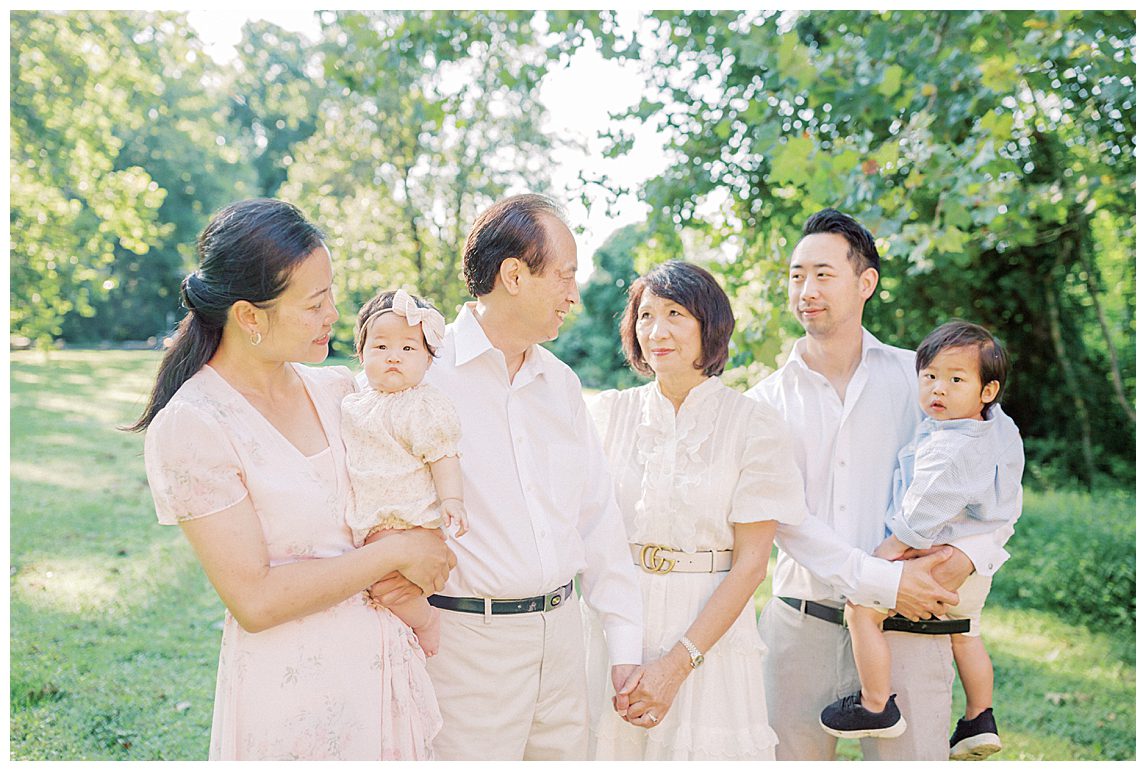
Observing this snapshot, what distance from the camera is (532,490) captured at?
8.43ft

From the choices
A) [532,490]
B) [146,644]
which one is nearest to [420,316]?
[532,490]

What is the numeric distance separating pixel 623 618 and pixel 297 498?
1.01 metres

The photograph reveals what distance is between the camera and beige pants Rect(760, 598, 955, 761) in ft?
9.72

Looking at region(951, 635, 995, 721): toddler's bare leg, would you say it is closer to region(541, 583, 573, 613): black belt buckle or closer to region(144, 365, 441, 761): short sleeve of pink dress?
region(541, 583, 573, 613): black belt buckle

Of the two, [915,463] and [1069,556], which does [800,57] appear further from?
[1069,556]

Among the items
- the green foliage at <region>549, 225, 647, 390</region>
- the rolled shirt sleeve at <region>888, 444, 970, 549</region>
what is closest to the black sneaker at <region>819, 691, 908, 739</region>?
the rolled shirt sleeve at <region>888, 444, 970, 549</region>

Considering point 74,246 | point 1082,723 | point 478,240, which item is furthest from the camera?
point 74,246

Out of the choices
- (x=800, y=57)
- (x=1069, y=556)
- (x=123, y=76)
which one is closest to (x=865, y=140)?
(x=800, y=57)

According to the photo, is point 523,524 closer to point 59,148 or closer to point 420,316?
point 420,316

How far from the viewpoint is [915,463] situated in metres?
→ 2.93

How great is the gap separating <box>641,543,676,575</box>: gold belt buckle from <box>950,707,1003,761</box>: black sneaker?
3.88 ft

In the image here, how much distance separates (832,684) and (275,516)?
186 cm
